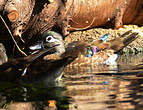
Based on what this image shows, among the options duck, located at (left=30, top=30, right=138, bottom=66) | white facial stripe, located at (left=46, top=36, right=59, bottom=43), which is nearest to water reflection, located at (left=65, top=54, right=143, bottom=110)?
duck, located at (left=30, top=30, right=138, bottom=66)

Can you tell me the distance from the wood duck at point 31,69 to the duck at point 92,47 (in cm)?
9

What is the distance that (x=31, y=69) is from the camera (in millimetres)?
3115

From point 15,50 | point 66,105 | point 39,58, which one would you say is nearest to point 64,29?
point 15,50

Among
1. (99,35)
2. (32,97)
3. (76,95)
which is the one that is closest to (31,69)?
(32,97)

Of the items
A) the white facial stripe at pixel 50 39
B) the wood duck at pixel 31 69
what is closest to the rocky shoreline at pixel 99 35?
the white facial stripe at pixel 50 39

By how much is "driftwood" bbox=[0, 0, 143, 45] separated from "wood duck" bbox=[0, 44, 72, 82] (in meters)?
1.59

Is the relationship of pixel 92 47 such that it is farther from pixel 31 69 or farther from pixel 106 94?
pixel 106 94

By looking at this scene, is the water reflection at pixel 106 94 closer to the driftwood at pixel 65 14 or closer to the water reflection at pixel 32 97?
the water reflection at pixel 32 97

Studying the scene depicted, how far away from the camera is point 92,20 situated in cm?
706

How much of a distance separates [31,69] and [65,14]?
2.87 metres

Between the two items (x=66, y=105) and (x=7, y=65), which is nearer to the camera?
(x=66, y=105)

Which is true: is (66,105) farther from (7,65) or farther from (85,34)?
(85,34)

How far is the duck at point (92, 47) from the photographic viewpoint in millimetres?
3204

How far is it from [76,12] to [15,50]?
6.11 ft
